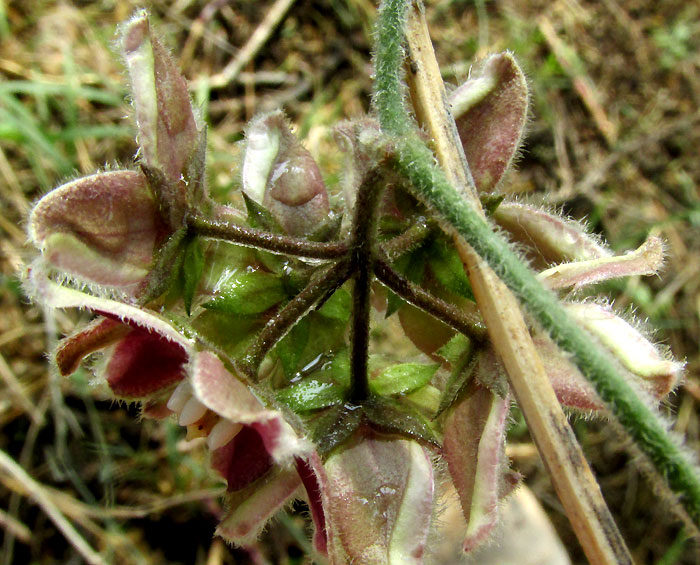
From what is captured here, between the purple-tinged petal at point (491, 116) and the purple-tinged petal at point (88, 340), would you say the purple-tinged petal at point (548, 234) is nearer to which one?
the purple-tinged petal at point (491, 116)

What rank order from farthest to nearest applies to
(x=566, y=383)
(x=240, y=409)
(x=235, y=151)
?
(x=235, y=151), (x=566, y=383), (x=240, y=409)

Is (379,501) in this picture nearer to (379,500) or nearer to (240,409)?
(379,500)

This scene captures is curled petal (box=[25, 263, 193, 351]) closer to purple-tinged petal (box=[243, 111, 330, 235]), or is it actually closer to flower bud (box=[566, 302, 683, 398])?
purple-tinged petal (box=[243, 111, 330, 235])

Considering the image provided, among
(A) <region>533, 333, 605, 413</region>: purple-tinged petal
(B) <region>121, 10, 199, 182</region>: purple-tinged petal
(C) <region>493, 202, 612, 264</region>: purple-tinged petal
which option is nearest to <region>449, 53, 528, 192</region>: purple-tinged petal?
(C) <region>493, 202, 612, 264</region>: purple-tinged petal

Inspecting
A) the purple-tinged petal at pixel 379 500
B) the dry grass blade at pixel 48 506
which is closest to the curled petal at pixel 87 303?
the purple-tinged petal at pixel 379 500

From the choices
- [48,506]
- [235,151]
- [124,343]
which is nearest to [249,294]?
[124,343]

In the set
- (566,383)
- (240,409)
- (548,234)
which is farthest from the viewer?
(548,234)
